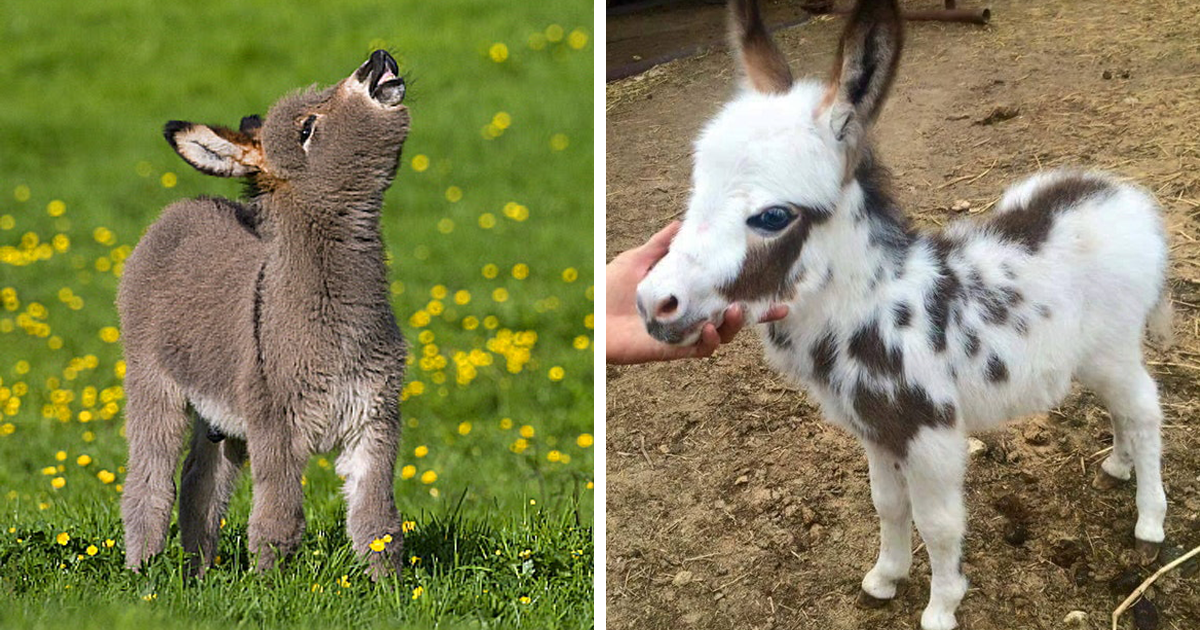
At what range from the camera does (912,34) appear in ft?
20.0

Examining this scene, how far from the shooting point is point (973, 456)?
3.95 m

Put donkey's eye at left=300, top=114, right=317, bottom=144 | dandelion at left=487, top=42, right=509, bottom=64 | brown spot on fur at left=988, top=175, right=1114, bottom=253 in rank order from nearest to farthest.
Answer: donkey's eye at left=300, top=114, right=317, bottom=144, brown spot on fur at left=988, top=175, right=1114, bottom=253, dandelion at left=487, top=42, right=509, bottom=64

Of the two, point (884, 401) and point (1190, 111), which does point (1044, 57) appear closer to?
point (1190, 111)

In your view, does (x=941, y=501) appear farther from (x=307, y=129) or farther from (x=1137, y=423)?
(x=307, y=129)

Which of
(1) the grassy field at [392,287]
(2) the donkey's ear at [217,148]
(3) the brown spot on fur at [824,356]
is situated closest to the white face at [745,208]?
(3) the brown spot on fur at [824,356]

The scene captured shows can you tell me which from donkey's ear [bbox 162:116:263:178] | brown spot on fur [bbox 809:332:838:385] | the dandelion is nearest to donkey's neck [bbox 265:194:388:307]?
donkey's ear [bbox 162:116:263:178]

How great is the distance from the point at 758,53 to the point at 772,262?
0.46 m

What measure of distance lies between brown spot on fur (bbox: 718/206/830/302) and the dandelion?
17.0 feet

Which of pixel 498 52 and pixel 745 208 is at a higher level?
pixel 745 208

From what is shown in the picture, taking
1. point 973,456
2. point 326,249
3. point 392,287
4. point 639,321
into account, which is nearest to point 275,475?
point 326,249

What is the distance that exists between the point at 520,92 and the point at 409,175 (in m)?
1.03

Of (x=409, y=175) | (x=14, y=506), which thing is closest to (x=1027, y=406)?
(x=14, y=506)

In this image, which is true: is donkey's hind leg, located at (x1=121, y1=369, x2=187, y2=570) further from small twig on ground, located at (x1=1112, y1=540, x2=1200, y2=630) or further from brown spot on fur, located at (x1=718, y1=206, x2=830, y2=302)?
small twig on ground, located at (x1=1112, y1=540, x2=1200, y2=630)

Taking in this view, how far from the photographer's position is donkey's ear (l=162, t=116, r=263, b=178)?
7.84 ft
